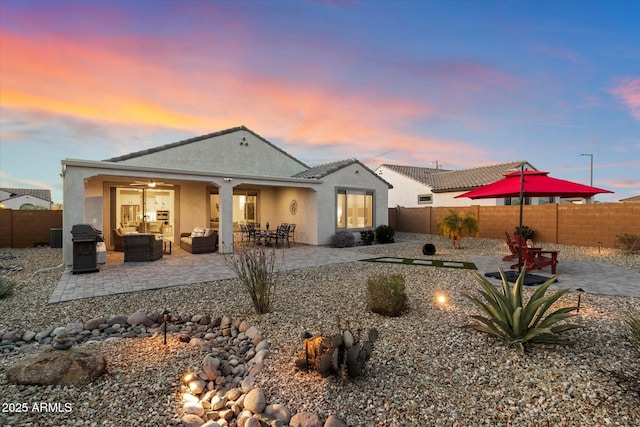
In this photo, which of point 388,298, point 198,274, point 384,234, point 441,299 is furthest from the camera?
point 384,234

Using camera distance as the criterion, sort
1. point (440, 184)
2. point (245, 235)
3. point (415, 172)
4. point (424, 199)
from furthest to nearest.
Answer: point (415, 172) < point (424, 199) < point (440, 184) < point (245, 235)

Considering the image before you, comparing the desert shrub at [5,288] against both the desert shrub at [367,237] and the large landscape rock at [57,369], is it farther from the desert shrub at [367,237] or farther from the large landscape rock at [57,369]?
the desert shrub at [367,237]

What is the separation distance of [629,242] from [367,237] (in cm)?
997

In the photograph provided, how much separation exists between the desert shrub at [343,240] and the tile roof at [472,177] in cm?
994

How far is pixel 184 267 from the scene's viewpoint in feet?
30.5

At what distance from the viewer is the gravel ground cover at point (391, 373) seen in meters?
2.56

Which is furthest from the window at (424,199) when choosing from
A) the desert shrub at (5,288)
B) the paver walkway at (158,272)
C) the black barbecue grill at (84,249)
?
the desert shrub at (5,288)

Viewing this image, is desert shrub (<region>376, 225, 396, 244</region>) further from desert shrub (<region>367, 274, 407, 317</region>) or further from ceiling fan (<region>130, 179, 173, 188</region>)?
desert shrub (<region>367, 274, 407, 317</region>)

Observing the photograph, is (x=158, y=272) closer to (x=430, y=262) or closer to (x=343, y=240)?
(x=343, y=240)

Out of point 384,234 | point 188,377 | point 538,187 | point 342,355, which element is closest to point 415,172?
point 384,234

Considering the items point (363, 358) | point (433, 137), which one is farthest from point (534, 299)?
point (433, 137)

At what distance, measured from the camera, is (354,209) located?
16047 mm

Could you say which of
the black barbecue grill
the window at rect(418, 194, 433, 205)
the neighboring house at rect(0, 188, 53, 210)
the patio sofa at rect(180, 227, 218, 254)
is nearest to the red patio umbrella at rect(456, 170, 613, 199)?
the patio sofa at rect(180, 227, 218, 254)

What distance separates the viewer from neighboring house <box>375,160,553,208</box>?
65.5ft
